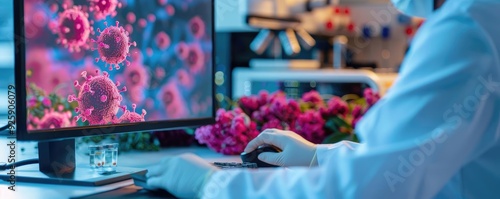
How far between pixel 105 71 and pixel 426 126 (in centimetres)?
63

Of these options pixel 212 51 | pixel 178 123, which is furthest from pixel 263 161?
pixel 212 51

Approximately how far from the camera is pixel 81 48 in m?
1.26

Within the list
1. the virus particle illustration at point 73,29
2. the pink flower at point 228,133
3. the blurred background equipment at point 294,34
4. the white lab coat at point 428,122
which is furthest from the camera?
the blurred background equipment at point 294,34

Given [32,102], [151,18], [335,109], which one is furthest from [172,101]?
[335,109]

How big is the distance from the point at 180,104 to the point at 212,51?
167 millimetres

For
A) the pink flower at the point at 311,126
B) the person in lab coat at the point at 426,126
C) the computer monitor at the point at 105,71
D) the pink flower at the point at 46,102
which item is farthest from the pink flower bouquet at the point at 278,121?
the person in lab coat at the point at 426,126

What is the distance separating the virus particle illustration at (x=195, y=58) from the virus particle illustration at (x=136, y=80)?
140mm

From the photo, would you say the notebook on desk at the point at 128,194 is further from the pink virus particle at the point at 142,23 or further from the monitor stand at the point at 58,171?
the pink virus particle at the point at 142,23

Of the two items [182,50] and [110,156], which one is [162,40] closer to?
[182,50]

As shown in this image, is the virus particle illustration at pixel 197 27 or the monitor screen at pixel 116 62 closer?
the monitor screen at pixel 116 62

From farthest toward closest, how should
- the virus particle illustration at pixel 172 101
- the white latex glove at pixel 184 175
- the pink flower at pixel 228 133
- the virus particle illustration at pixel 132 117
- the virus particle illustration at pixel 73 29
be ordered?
1. the pink flower at pixel 228 133
2. the virus particle illustration at pixel 172 101
3. the virus particle illustration at pixel 132 117
4. the virus particle illustration at pixel 73 29
5. the white latex glove at pixel 184 175

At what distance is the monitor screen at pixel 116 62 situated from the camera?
119 cm

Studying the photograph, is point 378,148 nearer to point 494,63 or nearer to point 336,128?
point 494,63

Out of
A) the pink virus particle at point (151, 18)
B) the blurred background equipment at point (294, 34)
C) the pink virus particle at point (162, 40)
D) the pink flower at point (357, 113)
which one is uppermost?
the blurred background equipment at point (294, 34)
